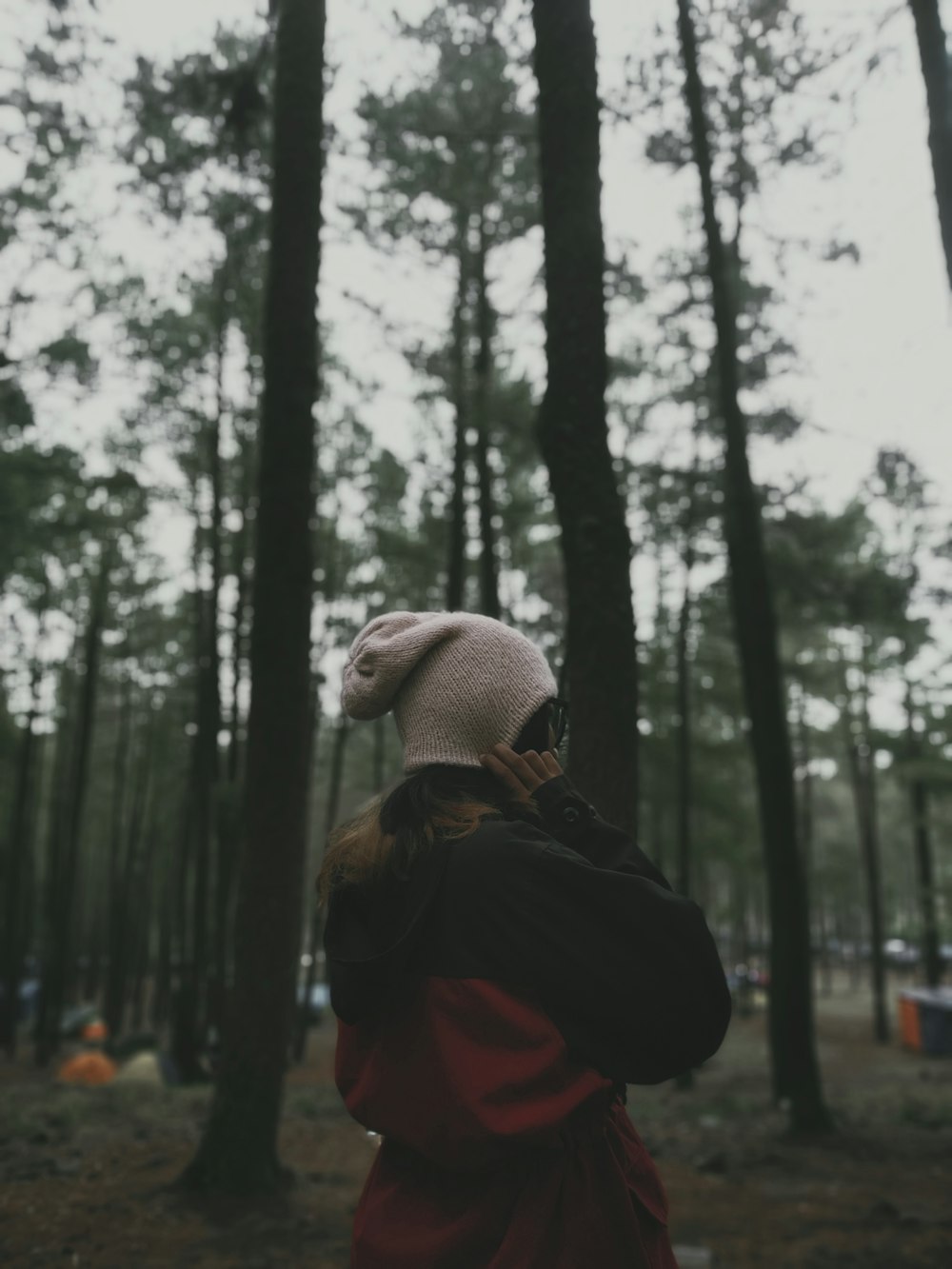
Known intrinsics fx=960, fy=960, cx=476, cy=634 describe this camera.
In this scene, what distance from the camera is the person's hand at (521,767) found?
1716 mm

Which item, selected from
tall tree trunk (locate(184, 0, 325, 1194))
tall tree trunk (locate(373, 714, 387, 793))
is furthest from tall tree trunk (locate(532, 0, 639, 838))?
tall tree trunk (locate(373, 714, 387, 793))

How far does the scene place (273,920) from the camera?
6918mm

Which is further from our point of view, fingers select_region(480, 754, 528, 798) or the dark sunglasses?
the dark sunglasses

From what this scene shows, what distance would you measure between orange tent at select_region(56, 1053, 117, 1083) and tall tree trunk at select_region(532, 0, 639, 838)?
1421 centimetres

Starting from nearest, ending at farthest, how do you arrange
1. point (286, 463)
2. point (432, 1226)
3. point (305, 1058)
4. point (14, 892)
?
point (432, 1226) → point (286, 463) → point (14, 892) → point (305, 1058)

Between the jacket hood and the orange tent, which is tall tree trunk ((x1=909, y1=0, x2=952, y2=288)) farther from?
the orange tent

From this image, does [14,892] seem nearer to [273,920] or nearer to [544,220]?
[273,920]

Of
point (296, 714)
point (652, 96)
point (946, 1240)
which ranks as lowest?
point (946, 1240)

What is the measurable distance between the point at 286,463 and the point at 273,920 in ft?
11.3

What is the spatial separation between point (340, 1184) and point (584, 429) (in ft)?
20.8

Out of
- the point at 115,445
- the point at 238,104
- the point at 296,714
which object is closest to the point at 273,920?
the point at 296,714

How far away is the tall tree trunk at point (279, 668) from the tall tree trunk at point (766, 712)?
5072 mm

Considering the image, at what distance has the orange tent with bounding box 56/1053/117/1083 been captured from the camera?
15.2 metres

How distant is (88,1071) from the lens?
15492 millimetres
